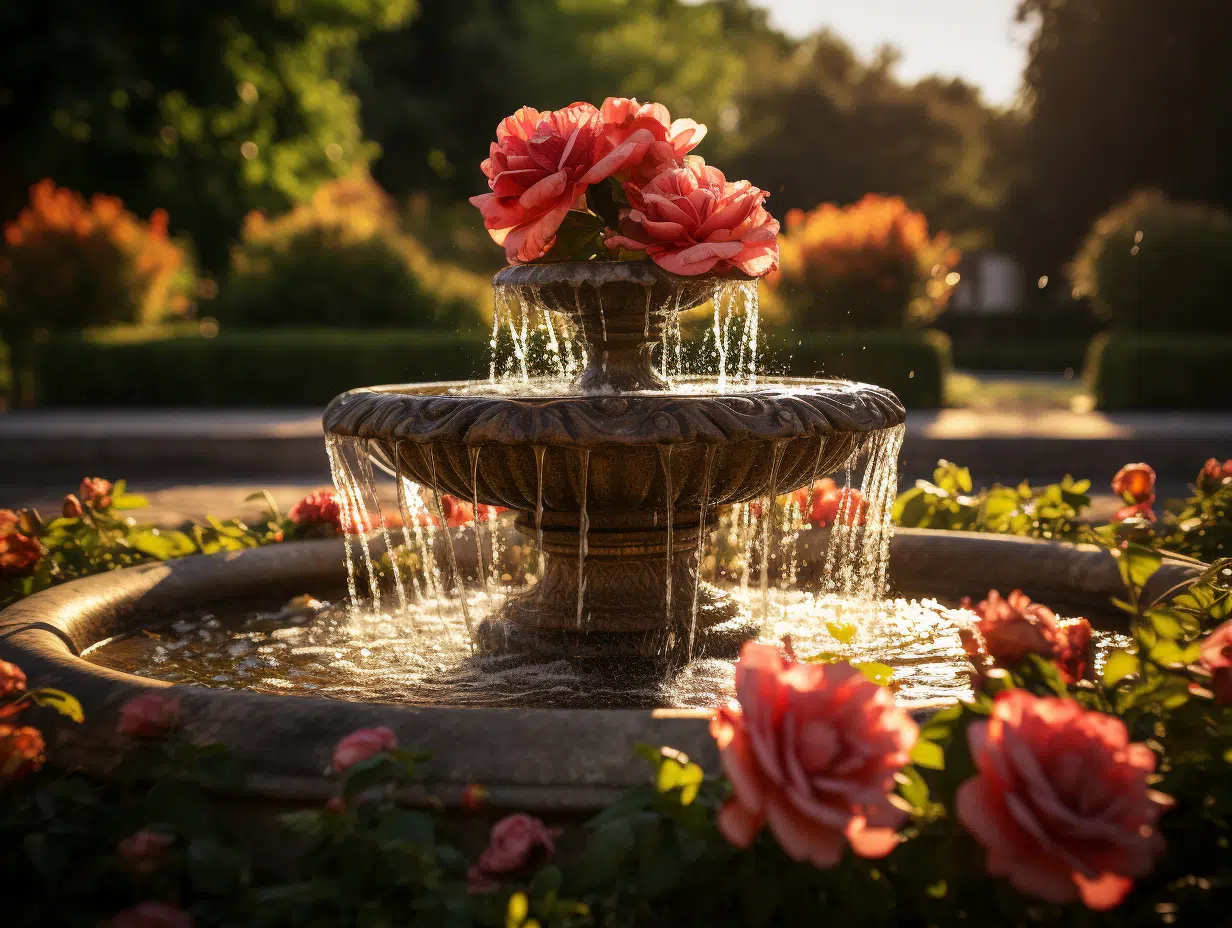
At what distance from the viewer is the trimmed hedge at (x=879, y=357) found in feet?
42.7

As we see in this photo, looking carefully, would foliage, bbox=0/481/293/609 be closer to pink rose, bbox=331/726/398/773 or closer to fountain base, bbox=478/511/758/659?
fountain base, bbox=478/511/758/659

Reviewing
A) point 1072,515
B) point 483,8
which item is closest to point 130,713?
point 1072,515

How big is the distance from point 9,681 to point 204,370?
13.0m

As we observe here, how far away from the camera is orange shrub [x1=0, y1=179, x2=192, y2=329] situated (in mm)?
15664

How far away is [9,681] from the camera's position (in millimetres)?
2320

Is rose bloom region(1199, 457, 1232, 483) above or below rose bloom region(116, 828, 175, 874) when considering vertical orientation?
above

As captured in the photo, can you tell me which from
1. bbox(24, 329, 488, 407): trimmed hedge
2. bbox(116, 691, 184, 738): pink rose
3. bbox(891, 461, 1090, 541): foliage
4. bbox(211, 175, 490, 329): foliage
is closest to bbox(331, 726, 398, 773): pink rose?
bbox(116, 691, 184, 738): pink rose

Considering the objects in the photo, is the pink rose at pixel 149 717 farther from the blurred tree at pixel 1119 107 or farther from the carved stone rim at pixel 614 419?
the blurred tree at pixel 1119 107

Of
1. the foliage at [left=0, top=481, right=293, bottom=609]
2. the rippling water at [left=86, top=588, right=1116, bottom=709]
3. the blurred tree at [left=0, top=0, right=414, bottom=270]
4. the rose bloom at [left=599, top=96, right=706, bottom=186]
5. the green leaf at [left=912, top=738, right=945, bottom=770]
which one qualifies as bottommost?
the rippling water at [left=86, top=588, right=1116, bottom=709]

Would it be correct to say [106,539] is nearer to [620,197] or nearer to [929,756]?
[620,197]

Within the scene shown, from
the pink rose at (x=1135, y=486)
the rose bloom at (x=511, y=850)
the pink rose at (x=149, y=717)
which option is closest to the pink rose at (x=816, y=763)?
the rose bloom at (x=511, y=850)

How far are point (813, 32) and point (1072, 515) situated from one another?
47303 millimetres

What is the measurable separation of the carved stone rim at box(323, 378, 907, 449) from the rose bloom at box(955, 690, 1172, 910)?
1195mm

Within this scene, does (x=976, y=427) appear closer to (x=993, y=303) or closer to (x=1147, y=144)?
(x=1147, y=144)
